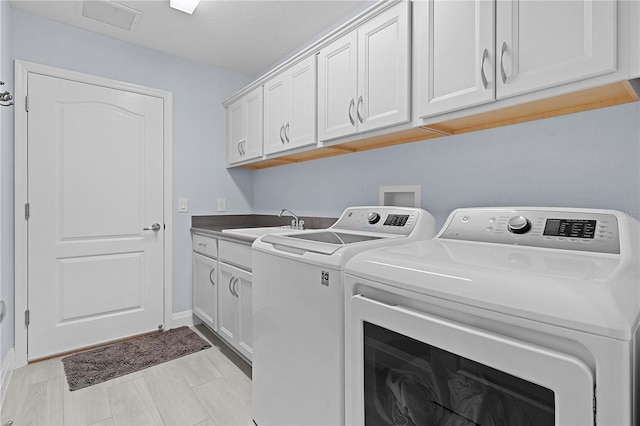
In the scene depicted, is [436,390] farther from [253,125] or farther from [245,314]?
[253,125]

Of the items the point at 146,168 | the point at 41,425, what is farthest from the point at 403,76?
the point at 41,425

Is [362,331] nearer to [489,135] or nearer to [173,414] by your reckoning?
[489,135]

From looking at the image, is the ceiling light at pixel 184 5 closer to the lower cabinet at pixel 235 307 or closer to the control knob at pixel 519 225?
the lower cabinet at pixel 235 307

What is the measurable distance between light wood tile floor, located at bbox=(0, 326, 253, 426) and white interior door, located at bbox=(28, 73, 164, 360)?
384mm

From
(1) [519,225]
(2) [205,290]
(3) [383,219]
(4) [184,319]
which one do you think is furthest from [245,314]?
(1) [519,225]

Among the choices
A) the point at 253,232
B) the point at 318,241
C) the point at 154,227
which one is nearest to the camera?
the point at 318,241

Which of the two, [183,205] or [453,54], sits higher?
[453,54]

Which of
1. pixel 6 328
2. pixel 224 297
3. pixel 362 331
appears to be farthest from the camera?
pixel 224 297

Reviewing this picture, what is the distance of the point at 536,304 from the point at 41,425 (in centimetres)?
225

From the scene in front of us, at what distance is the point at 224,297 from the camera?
7.74 feet

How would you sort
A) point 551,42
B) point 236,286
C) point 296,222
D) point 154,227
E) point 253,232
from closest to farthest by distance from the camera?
point 551,42
point 236,286
point 253,232
point 296,222
point 154,227

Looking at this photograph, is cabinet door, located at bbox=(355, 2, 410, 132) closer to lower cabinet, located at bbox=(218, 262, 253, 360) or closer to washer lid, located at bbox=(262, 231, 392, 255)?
washer lid, located at bbox=(262, 231, 392, 255)

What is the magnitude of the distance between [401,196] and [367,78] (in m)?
0.68

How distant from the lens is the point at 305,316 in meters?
1.24
